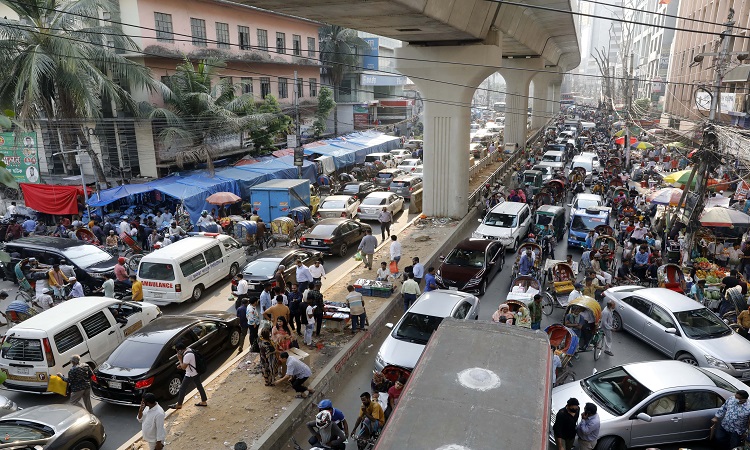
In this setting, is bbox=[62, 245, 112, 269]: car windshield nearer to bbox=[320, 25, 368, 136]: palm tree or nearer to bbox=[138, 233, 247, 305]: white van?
bbox=[138, 233, 247, 305]: white van

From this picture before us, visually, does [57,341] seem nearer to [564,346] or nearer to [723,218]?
[564,346]

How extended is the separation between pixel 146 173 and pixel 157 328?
18.6 meters

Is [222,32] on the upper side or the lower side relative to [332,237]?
upper

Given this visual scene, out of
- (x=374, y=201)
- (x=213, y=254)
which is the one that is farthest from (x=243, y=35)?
(x=213, y=254)

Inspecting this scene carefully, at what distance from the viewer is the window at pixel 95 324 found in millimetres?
10586

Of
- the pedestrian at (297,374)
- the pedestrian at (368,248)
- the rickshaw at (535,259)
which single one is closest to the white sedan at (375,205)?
the pedestrian at (368,248)

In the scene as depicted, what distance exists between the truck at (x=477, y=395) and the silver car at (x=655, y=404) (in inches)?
70.7

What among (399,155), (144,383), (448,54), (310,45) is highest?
(310,45)

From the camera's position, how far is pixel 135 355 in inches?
380

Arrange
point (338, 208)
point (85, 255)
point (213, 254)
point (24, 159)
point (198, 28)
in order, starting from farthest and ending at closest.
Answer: point (198, 28) < point (338, 208) < point (24, 159) < point (85, 255) < point (213, 254)

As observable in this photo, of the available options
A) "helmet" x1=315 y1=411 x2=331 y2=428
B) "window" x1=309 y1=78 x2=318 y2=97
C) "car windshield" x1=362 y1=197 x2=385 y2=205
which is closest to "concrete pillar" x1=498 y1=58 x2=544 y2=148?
"window" x1=309 y1=78 x2=318 y2=97

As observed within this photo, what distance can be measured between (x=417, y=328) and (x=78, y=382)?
20.9 feet

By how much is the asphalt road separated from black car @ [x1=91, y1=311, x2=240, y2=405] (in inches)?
15.2

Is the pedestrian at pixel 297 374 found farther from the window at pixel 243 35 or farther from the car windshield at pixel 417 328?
the window at pixel 243 35
